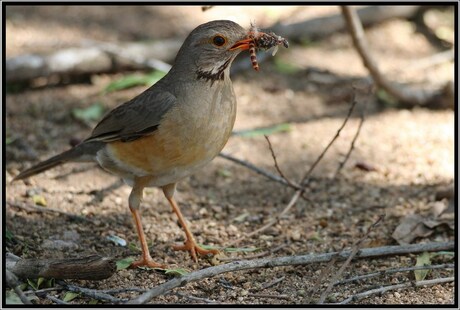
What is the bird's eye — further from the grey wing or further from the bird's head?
the grey wing

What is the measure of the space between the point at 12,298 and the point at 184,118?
168 cm

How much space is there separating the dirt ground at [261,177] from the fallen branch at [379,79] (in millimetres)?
166

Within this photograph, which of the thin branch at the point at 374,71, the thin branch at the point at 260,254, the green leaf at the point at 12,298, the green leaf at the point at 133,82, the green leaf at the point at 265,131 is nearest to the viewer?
the green leaf at the point at 12,298

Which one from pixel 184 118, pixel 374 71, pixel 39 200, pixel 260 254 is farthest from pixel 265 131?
pixel 184 118

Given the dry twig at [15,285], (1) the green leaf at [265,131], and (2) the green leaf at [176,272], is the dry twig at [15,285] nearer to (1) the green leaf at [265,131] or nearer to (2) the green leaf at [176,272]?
(2) the green leaf at [176,272]

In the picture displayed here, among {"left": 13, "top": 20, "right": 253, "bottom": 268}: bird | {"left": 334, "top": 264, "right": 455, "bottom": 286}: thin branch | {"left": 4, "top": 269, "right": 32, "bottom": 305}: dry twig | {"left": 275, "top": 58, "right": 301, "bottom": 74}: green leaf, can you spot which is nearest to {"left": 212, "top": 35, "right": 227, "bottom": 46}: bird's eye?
{"left": 13, "top": 20, "right": 253, "bottom": 268}: bird

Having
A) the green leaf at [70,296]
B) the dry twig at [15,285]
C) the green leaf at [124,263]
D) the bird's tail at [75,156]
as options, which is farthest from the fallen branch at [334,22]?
the dry twig at [15,285]

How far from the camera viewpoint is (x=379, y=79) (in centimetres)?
874

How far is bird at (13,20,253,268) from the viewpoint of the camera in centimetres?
539

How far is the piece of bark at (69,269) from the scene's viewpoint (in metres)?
4.98

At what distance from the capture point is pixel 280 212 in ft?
22.2

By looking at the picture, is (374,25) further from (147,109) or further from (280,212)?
(147,109)

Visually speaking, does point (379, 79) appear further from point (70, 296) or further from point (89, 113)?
point (70, 296)

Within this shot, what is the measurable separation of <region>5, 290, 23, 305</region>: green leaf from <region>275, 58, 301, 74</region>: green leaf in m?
5.56
